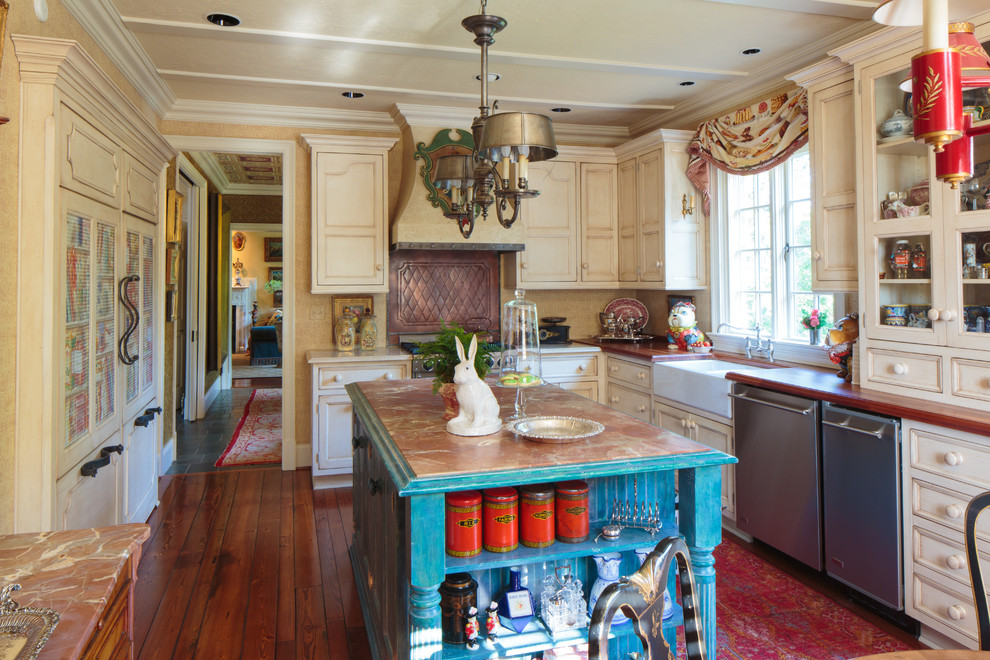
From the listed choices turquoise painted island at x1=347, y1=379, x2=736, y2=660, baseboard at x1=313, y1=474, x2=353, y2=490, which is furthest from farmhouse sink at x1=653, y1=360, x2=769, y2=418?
baseboard at x1=313, y1=474, x2=353, y2=490

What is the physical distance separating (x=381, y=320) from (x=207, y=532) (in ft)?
6.85

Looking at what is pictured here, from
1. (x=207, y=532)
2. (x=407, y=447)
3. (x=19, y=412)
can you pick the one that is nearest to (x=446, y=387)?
(x=407, y=447)

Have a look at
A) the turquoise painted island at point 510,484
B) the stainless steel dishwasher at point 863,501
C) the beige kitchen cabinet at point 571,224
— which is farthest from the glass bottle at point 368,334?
the stainless steel dishwasher at point 863,501

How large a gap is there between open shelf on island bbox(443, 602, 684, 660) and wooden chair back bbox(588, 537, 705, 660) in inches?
30.6

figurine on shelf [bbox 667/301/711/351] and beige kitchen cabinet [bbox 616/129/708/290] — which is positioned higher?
beige kitchen cabinet [bbox 616/129/708/290]

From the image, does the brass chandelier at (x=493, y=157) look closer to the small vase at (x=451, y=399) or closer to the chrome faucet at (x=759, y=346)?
the small vase at (x=451, y=399)

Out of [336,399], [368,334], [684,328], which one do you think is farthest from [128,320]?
[684,328]

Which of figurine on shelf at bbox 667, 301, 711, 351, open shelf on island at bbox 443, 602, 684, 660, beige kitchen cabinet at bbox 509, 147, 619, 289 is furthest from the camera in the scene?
beige kitchen cabinet at bbox 509, 147, 619, 289

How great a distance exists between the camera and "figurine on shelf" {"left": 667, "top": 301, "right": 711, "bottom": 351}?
4.46 m

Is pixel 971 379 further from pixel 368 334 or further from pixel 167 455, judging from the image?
pixel 167 455

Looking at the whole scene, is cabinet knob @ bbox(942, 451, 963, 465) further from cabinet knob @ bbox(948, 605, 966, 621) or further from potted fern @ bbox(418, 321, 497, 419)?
potted fern @ bbox(418, 321, 497, 419)

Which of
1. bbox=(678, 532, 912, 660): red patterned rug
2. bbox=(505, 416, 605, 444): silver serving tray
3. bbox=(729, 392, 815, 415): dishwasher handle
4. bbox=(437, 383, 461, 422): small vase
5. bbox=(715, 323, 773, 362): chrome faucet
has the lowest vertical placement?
bbox=(678, 532, 912, 660): red patterned rug

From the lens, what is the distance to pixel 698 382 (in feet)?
12.2

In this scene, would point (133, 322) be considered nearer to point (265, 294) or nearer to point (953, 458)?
point (953, 458)
